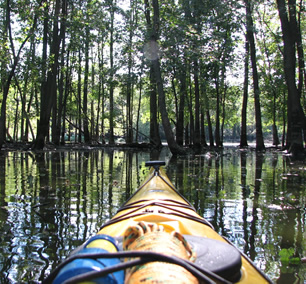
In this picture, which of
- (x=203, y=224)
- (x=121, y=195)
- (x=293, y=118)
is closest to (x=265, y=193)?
(x=121, y=195)

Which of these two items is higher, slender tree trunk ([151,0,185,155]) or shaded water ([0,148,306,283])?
slender tree trunk ([151,0,185,155])

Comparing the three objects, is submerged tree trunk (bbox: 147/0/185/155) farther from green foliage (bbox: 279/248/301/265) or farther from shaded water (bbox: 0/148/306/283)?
green foliage (bbox: 279/248/301/265)

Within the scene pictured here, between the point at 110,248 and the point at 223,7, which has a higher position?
the point at 223,7

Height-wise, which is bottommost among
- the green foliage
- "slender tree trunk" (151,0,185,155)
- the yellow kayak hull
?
the green foliage

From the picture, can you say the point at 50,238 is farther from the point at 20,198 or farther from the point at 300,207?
the point at 300,207

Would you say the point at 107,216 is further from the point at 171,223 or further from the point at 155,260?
the point at 155,260

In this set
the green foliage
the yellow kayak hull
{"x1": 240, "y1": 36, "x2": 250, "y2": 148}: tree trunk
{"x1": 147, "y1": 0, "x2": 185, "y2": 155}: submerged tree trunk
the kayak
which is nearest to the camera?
the kayak

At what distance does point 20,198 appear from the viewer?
17.8ft

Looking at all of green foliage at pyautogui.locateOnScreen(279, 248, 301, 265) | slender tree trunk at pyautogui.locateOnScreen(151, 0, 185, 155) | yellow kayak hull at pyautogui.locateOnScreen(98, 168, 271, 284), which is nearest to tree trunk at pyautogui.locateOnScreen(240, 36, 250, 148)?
slender tree trunk at pyautogui.locateOnScreen(151, 0, 185, 155)

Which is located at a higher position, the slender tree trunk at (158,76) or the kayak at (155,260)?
the slender tree trunk at (158,76)

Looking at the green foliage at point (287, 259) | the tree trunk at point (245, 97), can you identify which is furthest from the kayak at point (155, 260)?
the tree trunk at point (245, 97)

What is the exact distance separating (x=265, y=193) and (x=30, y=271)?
484 cm

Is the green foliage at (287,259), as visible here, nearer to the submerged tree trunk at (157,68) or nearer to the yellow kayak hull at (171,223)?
the yellow kayak hull at (171,223)

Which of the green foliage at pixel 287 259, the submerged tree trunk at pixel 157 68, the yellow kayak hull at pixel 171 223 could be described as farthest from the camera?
the submerged tree trunk at pixel 157 68
